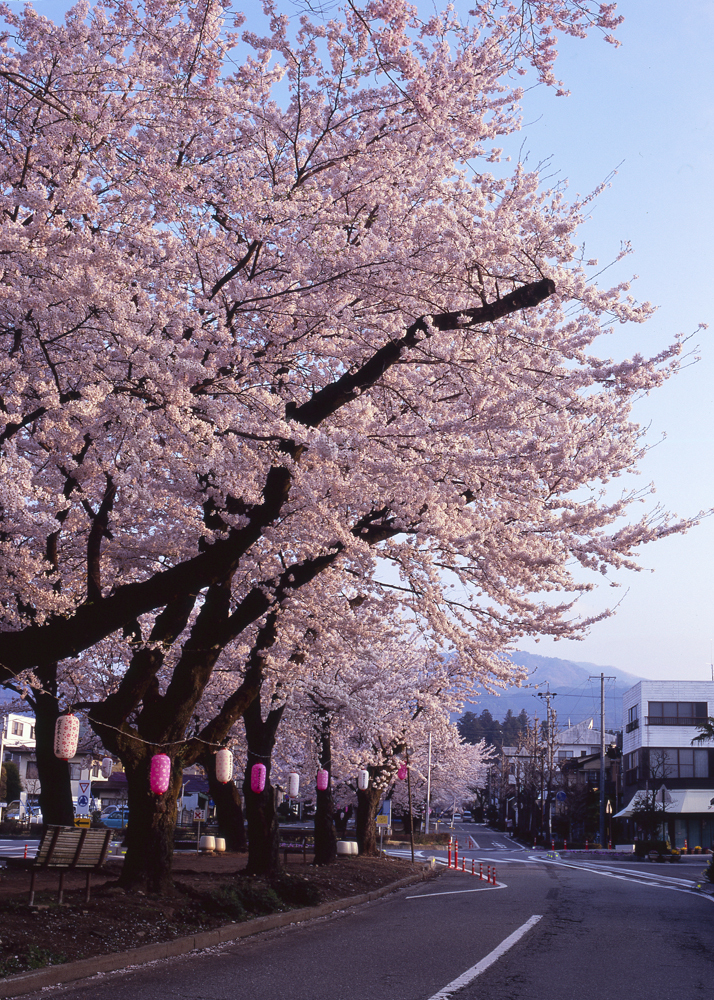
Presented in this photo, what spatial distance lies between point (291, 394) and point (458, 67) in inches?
181

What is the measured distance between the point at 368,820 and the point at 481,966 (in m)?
24.6

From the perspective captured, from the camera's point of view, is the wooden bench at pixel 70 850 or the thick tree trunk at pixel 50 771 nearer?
the wooden bench at pixel 70 850

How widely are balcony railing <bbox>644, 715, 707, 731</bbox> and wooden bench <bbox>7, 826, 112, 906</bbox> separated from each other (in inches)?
2629

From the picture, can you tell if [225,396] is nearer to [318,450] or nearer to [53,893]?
[318,450]

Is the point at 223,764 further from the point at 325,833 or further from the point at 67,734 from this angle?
the point at 67,734

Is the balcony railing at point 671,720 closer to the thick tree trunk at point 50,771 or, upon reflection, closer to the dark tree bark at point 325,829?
the dark tree bark at point 325,829

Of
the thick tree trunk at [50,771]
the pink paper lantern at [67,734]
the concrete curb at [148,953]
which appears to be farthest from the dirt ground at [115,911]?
the pink paper lantern at [67,734]

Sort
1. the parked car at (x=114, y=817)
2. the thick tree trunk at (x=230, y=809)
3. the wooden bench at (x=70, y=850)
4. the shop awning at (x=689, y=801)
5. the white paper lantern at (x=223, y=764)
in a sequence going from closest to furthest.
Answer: the wooden bench at (x=70, y=850) → the white paper lantern at (x=223, y=764) → the thick tree trunk at (x=230, y=809) → the parked car at (x=114, y=817) → the shop awning at (x=689, y=801)

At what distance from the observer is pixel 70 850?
1216cm

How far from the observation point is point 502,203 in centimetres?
986

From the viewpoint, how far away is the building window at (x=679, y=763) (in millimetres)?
69062

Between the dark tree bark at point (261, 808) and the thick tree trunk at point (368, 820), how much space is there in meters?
14.7

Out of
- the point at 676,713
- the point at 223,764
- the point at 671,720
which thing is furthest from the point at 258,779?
the point at 676,713

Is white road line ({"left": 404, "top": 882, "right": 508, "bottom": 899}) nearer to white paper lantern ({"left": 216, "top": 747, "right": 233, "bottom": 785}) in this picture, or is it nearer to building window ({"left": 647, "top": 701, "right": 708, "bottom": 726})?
white paper lantern ({"left": 216, "top": 747, "right": 233, "bottom": 785})
